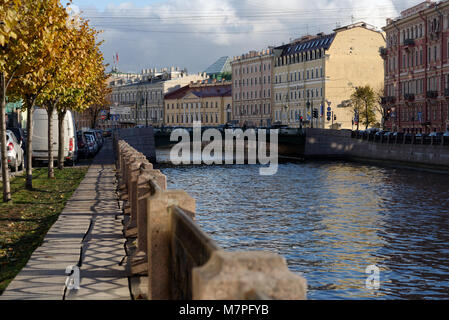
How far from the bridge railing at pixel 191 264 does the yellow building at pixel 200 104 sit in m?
151

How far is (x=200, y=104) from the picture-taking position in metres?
170

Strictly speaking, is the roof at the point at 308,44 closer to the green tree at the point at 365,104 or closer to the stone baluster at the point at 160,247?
the green tree at the point at 365,104

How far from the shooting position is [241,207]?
1302 inches

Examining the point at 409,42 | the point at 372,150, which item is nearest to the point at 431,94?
the point at 409,42

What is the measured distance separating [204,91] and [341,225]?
147 m

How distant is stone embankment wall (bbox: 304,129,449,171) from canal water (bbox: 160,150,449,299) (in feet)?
11.9

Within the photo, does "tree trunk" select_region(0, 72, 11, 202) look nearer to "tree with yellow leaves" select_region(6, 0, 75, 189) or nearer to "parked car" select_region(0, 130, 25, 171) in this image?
"tree with yellow leaves" select_region(6, 0, 75, 189)

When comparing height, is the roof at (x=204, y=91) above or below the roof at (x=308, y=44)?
below

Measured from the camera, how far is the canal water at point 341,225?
17078 mm

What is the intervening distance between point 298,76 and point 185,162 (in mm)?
62174

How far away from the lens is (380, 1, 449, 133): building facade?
77.4 meters

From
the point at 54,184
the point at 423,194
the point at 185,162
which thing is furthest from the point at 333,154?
the point at 54,184

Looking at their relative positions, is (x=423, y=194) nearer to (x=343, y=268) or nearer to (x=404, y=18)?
(x=343, y=268)

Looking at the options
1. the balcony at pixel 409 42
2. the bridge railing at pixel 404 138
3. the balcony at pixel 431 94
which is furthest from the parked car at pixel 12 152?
the balcony at pixel 409 42
